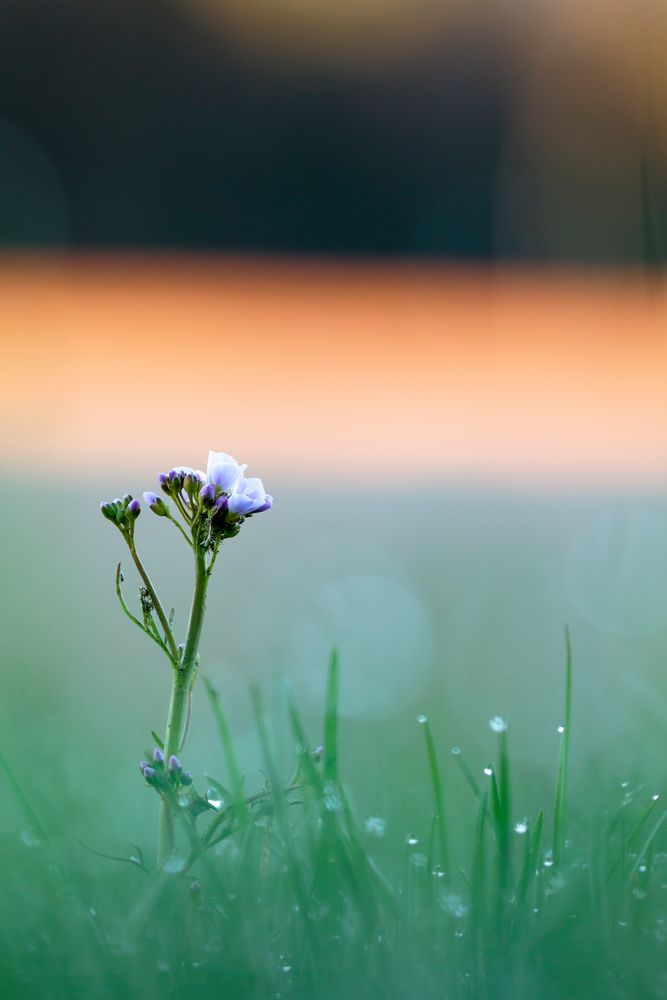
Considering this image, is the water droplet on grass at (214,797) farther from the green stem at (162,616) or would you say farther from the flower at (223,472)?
the flower at (223,472)

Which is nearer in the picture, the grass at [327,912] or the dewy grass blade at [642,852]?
the grass at [327,912]

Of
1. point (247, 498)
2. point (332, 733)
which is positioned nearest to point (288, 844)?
point (332, 733)

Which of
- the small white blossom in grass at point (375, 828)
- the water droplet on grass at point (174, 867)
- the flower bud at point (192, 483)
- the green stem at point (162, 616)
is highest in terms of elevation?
the flower bud at point (192, 483)

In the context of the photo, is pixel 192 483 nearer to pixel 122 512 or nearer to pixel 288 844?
pixel 122 512

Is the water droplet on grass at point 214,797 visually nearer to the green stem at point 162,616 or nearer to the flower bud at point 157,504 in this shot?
the green stem at point 162,616

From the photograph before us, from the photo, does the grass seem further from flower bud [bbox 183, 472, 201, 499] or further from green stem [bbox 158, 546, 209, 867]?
flower bud [bbox 183, 472, 201, 499]

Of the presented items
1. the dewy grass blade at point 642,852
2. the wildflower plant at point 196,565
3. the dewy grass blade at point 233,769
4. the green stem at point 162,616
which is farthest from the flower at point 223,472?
the dewy grass blade at point 642,852

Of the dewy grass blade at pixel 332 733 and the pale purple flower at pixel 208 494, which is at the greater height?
the pale purple flower at pixel 208 494

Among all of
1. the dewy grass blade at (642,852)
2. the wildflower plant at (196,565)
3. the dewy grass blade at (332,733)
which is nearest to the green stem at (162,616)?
the wildflower plant at (196,565)
